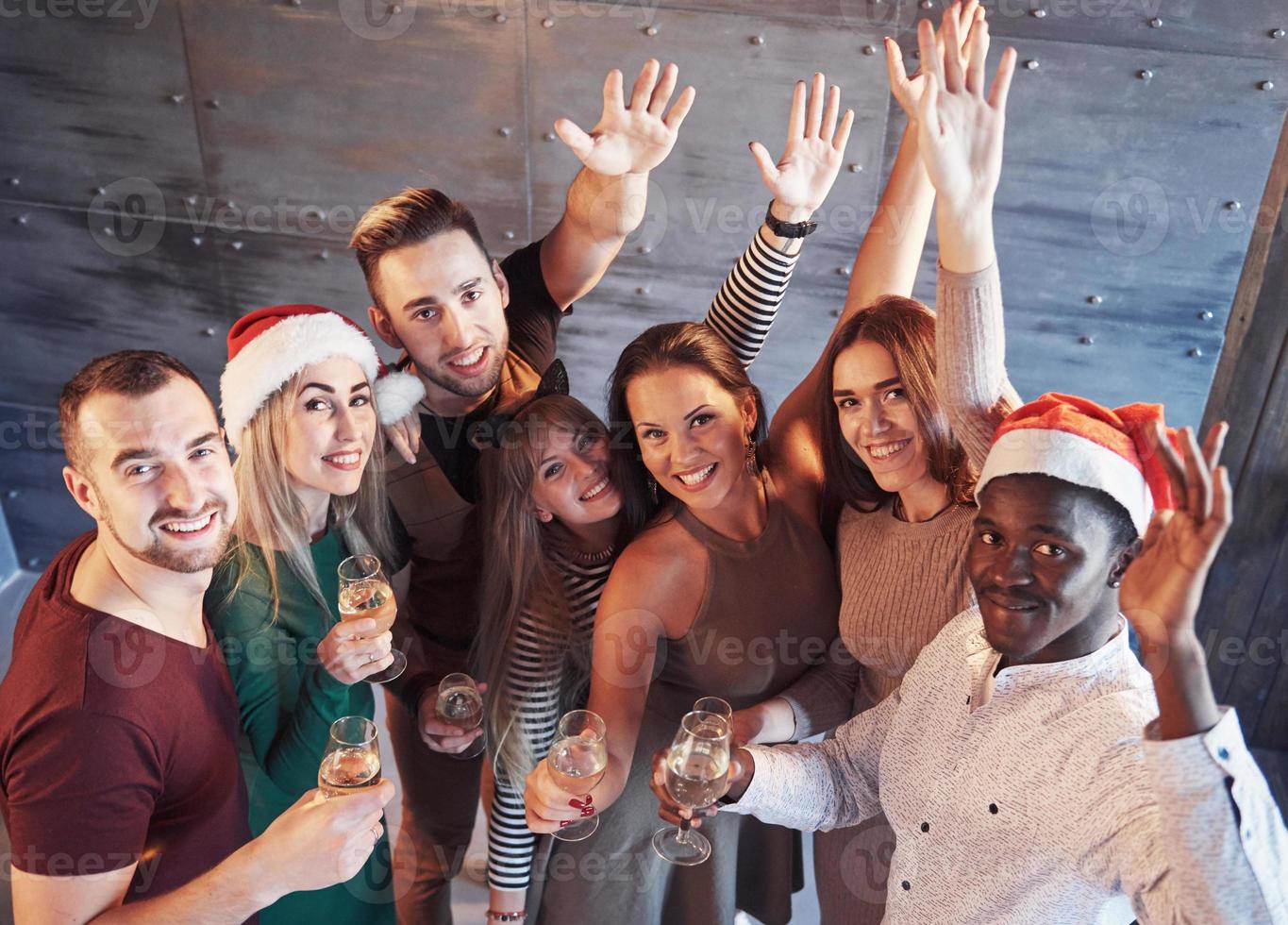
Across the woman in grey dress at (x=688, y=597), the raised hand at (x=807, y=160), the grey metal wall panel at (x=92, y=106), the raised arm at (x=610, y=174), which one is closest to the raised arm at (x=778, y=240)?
the raised hand at (x=807, y=160)

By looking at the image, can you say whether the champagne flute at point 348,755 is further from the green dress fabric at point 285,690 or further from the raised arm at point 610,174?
the raised arm at point 610,174

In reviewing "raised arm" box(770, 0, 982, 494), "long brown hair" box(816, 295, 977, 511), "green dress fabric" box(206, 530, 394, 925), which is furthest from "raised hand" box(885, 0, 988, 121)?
"green dress fabric" box(206, 530, 394, 925)

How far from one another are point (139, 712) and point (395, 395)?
3.11 feet

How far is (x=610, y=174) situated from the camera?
2541mm

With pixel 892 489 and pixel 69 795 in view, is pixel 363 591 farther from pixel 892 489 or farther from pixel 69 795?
pixel 892 489

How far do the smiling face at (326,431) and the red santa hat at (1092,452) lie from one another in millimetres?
1256

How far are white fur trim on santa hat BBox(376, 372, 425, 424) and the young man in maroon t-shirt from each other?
1.79ft

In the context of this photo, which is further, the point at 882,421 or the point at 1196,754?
the point at 882,421

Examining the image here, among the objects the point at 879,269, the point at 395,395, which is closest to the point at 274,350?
the point at 395,395

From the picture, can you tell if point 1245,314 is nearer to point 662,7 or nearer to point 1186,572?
point 662,7

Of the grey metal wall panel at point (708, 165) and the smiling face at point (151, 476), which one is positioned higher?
the grey metal wall panel at point (708, 165)

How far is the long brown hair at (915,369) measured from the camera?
1.97m

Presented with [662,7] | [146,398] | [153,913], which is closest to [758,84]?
[662,7]

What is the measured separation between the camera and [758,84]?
3150 mm
